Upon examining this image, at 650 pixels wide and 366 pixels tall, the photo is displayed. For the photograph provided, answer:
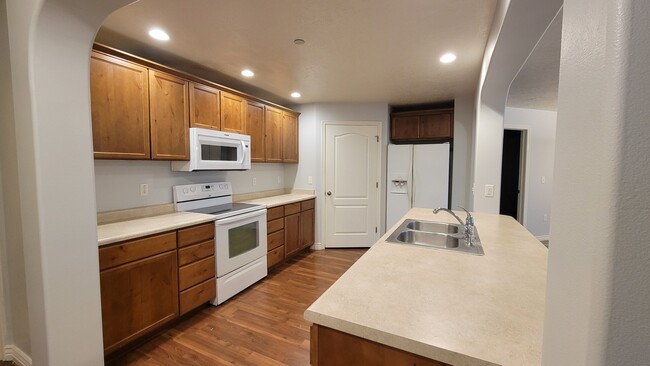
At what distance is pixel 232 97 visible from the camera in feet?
9.73

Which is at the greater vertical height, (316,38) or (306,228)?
(316,38)

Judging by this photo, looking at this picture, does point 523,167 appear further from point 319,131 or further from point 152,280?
point 152,280

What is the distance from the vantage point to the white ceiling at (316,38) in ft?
5.56

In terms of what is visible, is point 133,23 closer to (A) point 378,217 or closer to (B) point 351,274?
(B) point 351,274

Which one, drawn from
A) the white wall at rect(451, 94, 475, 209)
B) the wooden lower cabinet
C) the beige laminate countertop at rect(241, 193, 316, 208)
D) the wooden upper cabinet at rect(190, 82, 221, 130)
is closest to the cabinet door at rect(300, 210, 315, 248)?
the beige laminate countertop at rect(241, 193, 316, 208)

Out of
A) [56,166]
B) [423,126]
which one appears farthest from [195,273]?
[423,126]

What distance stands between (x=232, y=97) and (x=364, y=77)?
56.7 inches

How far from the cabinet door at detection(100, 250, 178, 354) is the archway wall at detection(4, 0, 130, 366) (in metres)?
0.24

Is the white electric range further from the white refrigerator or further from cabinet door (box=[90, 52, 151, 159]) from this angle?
the white refrigerator

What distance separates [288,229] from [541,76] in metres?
3.38

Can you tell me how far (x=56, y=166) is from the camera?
133 centimetres

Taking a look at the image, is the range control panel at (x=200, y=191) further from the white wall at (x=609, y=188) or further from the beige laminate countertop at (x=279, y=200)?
the white wall at (x=609, y=188)

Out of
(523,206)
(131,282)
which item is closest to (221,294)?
(131,282)

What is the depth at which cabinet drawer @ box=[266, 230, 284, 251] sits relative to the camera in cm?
319
